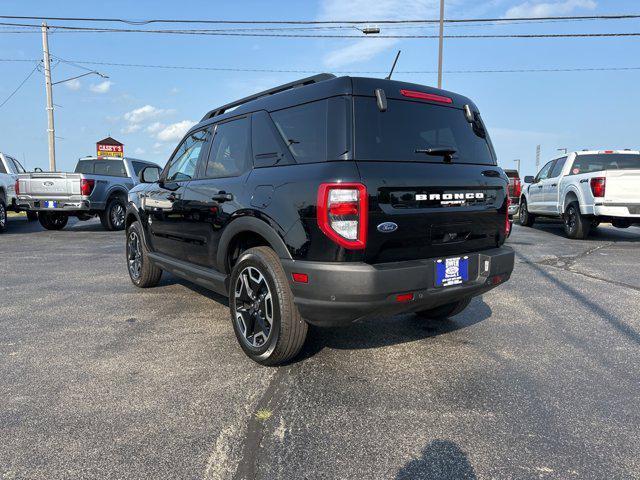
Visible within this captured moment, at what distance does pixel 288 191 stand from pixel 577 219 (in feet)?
30.5

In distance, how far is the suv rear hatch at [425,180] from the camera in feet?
9.14

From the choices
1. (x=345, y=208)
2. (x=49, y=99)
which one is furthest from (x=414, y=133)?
(x=49, y=99)

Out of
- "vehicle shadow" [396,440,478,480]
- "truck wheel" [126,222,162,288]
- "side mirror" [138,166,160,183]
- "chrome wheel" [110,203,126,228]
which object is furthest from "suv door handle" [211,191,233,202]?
"chrome wheel" [110,203,126,228]

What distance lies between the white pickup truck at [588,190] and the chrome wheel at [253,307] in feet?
27.7

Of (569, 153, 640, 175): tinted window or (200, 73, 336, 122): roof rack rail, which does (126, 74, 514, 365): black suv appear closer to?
(200, 73, 336, 122): roof rack rail

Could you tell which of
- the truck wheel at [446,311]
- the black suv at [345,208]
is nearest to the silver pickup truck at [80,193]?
the black suv at [345,208]

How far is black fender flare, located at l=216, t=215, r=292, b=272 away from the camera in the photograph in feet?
9.78

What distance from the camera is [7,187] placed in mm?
11891

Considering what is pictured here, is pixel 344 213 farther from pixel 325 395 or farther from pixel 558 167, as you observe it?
pixel 558 167

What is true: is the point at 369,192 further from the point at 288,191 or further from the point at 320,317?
the point at 320,317

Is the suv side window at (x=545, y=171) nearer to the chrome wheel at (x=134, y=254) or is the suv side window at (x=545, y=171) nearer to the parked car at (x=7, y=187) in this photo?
the chrome wheel at (x=134, y=254)

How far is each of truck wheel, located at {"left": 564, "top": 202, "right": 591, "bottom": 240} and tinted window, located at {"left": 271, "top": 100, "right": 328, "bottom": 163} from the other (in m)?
8.96

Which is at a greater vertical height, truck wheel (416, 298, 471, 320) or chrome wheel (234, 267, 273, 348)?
chrome wheel (234, 267, 273, 348)

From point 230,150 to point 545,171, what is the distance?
10826mm
